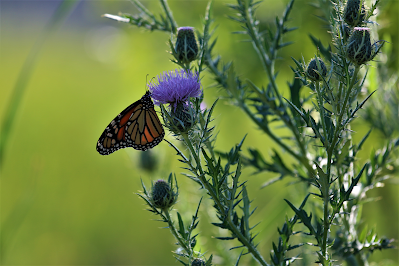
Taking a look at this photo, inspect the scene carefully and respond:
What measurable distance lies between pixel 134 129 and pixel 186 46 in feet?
2.39

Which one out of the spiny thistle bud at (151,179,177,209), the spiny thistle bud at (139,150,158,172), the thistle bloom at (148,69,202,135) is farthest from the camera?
the spiny thistle bud at (139,150,158,172)

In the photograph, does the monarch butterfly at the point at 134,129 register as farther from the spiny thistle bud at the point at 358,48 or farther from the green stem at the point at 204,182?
the spiny thistle bud at the point at 358,48

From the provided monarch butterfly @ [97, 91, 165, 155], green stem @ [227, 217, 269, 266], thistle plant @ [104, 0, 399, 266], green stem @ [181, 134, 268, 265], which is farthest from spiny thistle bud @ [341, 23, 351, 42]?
monarch butterfly @ [97, 91, 165, 155]

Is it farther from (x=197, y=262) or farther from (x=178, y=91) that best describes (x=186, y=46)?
(x=197, y=262)

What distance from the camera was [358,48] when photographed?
3.51ft

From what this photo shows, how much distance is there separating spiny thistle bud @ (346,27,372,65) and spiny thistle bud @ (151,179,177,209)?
894mm

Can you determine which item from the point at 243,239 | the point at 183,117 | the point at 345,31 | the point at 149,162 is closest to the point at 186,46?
the point at 183,117

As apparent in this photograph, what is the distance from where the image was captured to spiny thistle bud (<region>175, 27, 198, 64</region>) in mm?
1489

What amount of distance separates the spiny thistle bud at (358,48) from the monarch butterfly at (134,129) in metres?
1.06

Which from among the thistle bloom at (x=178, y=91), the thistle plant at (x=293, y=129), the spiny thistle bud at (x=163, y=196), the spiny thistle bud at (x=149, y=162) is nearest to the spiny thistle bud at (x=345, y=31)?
the thistle plant at (x=293, y=129)

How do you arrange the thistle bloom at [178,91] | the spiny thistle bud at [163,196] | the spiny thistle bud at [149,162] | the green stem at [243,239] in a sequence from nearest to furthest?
the green stem at [243,239] < the thistle bloom at [178,91] < the spiny thistle bud at [163,196] < the spiny thistle bud at [149,162]

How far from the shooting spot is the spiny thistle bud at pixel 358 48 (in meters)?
1.08

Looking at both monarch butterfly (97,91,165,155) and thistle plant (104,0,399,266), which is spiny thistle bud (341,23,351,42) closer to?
thistle plant (104,0,399,266)

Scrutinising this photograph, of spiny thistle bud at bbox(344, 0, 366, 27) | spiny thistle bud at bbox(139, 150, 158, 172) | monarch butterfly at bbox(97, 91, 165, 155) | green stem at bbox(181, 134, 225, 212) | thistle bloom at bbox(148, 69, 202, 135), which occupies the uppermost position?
spiny thistle bud at bbox(344, 0, 366, 27)
